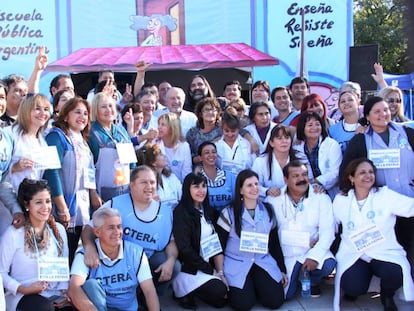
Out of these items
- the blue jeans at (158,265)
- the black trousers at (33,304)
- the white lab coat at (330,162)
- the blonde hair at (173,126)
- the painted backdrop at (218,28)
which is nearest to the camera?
the black trousers at (33,304)

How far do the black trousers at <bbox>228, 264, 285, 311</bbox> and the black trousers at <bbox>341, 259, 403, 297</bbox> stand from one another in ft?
1.70

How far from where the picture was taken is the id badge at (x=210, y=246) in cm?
399

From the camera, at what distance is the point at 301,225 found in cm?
414

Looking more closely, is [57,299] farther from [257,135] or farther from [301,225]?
[257,135]

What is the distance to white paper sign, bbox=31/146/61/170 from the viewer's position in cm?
349

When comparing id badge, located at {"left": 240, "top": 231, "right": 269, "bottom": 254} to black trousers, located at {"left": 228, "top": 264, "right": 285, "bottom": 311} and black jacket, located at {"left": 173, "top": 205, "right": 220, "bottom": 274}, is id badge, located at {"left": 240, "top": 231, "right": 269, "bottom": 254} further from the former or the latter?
black jacket, located at {"left": 173, "top": 205, "right": 220, "bottom": 274}

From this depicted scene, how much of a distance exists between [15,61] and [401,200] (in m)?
9.07

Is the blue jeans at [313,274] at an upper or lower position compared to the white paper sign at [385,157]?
lower

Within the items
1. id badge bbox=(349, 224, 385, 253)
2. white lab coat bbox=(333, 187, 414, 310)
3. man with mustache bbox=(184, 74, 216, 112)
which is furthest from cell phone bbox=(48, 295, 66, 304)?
man with mustache bbox=(184, 74, 216, 112)

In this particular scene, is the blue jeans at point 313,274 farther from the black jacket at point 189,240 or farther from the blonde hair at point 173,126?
the blonde hair at point 173,126

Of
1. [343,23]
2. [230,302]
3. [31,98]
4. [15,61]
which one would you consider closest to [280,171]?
[230,302]

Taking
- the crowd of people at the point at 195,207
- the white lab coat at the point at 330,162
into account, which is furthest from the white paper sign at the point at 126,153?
the white lab coat at the point at 330,162

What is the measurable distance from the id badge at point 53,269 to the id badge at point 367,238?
215 cm

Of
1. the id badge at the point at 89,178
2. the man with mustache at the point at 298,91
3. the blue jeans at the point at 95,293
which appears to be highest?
the man with mustache at the point at 298,91
